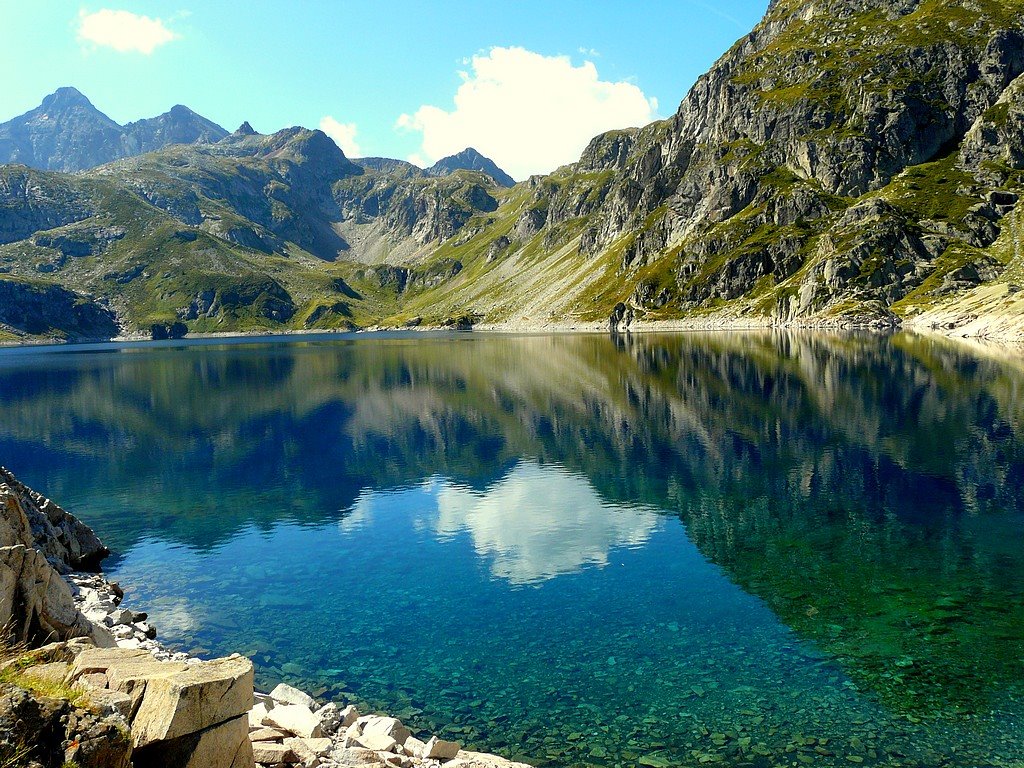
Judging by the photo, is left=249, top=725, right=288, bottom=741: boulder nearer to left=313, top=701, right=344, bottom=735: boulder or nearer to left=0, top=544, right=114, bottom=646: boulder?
left=313, top=701, right=344, bottom=735: boulder

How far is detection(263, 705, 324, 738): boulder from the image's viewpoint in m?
17.1

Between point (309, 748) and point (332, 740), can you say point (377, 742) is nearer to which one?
point (332, 740)

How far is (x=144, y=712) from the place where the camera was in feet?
39.2

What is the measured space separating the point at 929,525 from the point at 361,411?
69355mm

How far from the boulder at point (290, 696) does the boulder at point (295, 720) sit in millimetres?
1600

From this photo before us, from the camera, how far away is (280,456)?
64188 millimetres

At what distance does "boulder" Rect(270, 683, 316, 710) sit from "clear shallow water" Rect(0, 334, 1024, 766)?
5.75ft

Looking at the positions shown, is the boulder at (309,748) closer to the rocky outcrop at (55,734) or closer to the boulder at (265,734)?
the boulder at (265,734)

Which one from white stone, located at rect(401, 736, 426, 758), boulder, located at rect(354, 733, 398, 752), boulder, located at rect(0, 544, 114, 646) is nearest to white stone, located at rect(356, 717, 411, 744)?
boulder, located at rect(354, 733, 398, 752)

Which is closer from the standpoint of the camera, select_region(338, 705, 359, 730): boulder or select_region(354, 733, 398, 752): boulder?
select_region(354, 733, 398, 752): boulder

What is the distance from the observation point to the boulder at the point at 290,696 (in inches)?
798

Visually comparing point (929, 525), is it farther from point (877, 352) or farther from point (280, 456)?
point (877, 352)

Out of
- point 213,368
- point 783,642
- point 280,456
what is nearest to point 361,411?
point 280,456

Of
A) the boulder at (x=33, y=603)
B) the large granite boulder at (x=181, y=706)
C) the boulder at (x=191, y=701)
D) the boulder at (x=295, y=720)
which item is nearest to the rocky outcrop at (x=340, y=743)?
the boulder at (x=295, y=720)
